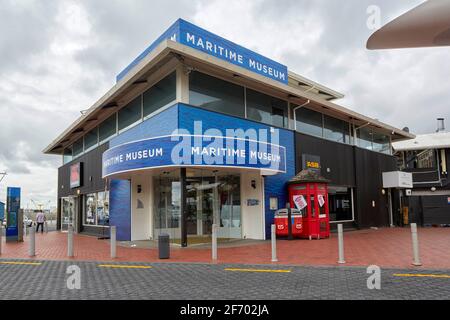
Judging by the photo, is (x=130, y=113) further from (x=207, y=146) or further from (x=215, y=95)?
(x=207, y=146)

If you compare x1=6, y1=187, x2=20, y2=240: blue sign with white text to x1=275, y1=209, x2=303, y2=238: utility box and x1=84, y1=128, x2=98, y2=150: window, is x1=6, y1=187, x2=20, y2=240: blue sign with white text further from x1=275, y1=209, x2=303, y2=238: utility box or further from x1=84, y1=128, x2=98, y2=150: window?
x1=275, y1=209, x2=303, y2=238: utility box

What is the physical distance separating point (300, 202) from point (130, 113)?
8.40m

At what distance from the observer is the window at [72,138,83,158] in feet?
81.5

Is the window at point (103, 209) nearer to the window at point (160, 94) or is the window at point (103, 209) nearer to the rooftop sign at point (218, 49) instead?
the window at point (160, 94)

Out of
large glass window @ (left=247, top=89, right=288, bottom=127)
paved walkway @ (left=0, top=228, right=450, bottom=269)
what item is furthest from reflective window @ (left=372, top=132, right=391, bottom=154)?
paved walkway @ (left=0, top=228, right=450, bottom=269)

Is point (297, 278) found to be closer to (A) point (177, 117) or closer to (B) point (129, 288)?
(B) point (129, 288)

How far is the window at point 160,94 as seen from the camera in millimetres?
14429

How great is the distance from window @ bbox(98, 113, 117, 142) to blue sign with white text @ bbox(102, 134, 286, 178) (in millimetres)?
5092

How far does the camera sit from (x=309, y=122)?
64.5 feet

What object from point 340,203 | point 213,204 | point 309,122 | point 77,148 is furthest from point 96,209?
point 340,203

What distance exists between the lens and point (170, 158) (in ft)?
41.9

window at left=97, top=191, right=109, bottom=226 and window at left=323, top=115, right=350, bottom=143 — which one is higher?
window at left=323, top=115, right=350, bottom=143
